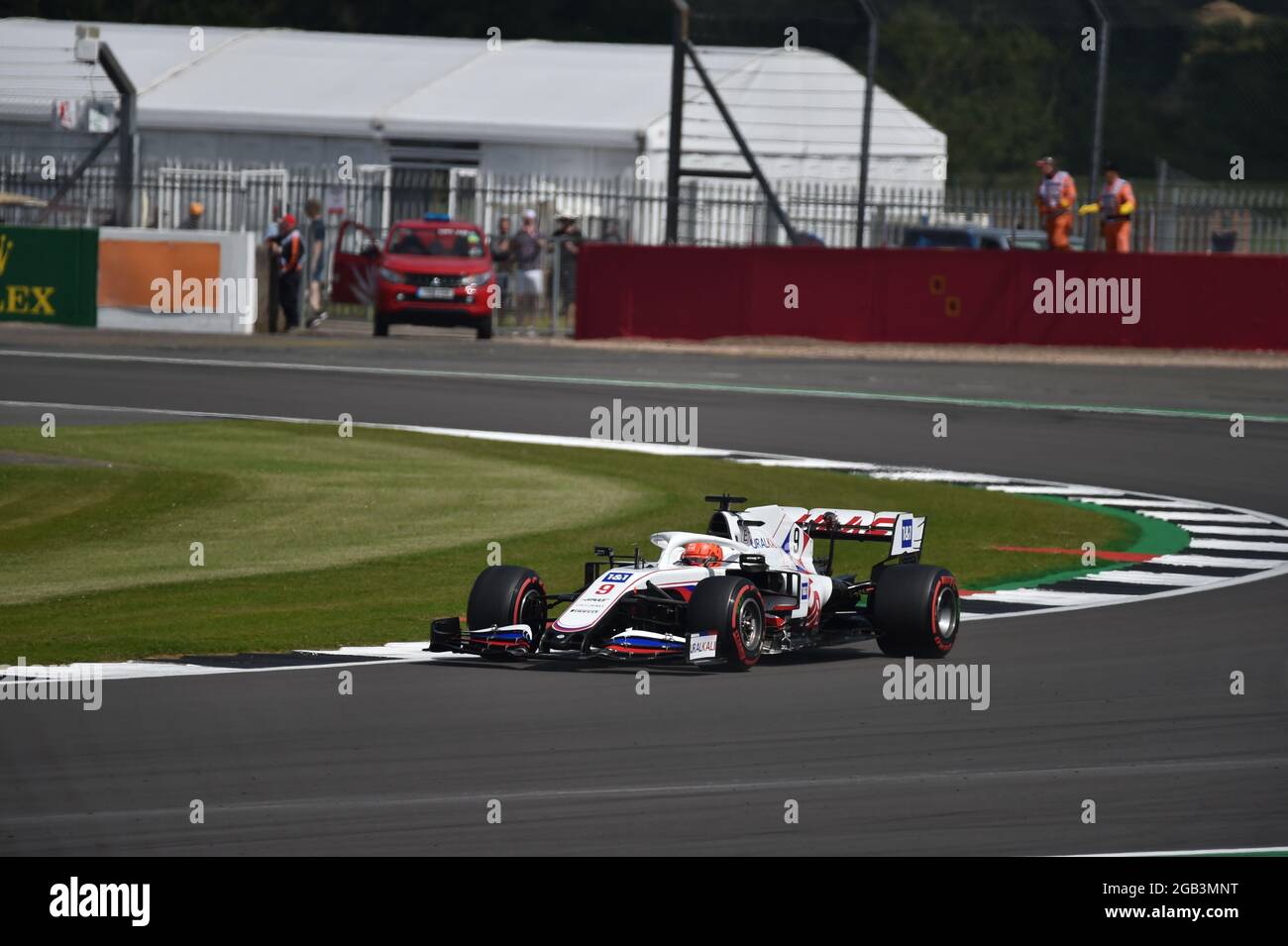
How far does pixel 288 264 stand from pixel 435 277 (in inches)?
89.0

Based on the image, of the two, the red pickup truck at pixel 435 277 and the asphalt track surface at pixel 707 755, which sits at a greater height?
the red pickup truck at pixel 435 277

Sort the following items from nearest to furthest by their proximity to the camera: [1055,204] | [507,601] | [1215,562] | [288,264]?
1. [507,601]
2. [1215,562]
3. [1055,204]
4. [288,264]

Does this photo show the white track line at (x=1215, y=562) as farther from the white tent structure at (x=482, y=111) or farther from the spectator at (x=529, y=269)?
the white tent structure at (x=482, y=111)

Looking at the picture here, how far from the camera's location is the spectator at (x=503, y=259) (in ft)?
119

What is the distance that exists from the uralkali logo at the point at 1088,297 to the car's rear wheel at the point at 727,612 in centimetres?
2040

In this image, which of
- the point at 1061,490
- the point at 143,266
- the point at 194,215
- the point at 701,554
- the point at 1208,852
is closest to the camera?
the point at 1208,852

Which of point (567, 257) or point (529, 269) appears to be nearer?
point (529, 269)

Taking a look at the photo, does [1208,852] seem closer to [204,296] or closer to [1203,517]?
[1203,517]

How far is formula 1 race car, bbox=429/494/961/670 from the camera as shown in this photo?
10.4 m

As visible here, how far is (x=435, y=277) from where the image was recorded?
112 feet

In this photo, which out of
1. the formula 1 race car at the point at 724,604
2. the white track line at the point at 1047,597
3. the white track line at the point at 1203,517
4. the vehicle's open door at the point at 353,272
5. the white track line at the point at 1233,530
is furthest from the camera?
the vehicle's open door at the point at 353,272

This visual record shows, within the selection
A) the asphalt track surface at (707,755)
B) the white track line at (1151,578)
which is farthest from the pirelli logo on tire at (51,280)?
the white track line at (1151,578)

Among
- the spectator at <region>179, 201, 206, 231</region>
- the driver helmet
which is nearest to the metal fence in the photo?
the spectator at <region>179, 201, 206, 231</region>

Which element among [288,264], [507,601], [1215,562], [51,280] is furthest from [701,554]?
[51,280]
